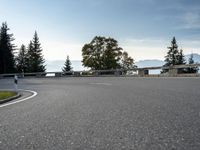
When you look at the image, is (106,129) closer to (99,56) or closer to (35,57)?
(99,56)

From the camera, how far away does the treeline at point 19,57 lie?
238ft

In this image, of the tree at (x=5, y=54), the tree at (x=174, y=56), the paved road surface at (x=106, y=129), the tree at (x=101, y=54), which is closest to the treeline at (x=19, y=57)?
the tree at (x=5, y=54)

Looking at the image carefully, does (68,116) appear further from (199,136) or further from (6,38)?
(6,38)

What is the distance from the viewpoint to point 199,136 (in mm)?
4875

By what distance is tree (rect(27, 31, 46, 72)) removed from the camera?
79.3 meters

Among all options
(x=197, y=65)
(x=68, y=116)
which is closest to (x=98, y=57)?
(x=197, y=65)

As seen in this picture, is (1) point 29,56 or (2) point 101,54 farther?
(1) point 29,56

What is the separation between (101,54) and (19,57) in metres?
25.5

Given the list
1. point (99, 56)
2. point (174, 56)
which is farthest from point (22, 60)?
point (174, 56)

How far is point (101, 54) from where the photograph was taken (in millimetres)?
72438

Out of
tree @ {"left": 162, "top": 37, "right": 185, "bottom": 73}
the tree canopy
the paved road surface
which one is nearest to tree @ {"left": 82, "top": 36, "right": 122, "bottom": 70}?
the tree canopy

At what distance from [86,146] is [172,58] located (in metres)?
72.3

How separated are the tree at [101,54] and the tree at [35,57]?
46.5 feet

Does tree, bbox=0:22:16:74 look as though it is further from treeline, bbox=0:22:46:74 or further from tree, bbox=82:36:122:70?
tree, bbox=82:36:122:70
